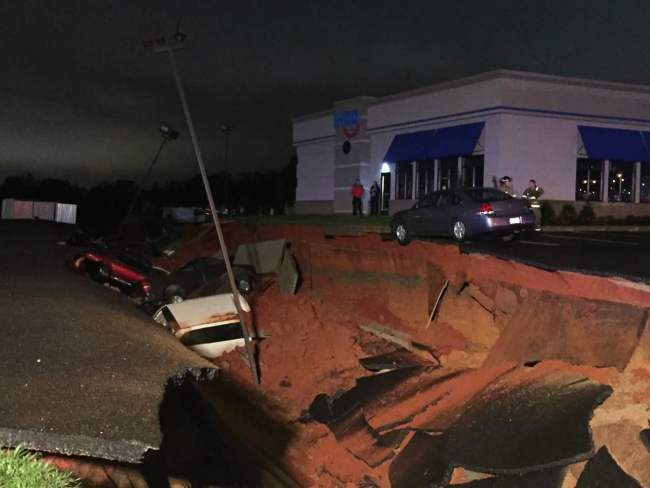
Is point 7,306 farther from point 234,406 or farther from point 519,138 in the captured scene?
point 519,138

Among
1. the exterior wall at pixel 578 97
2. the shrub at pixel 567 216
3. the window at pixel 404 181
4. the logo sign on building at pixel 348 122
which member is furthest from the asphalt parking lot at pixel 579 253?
the logo sign on building at pixel 348 122

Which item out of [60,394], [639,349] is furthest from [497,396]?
[60,394]

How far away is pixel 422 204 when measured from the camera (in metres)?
19.7

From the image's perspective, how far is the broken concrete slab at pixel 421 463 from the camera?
8172mm

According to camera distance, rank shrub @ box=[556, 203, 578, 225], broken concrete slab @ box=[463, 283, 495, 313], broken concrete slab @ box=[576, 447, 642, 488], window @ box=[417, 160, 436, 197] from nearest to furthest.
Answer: broken concrete slab @ box=[576, 447, 642, 488], broken concrete slab @ box=[463, 283, 495, 313], shrub @ box=[556, 203, 578, 225], window @ box=[417, 160, 436, 197]

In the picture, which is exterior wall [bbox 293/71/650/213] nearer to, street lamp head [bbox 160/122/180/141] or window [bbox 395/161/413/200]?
window [bbox 395/161/413/200]

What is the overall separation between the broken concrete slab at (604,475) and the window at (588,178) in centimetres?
2700

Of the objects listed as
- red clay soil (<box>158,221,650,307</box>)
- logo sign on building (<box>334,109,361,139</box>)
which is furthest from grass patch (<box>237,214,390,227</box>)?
logo sign on building (<box>334,109,361,139</box>)

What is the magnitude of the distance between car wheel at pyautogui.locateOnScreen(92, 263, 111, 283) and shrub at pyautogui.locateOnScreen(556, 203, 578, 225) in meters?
16.9

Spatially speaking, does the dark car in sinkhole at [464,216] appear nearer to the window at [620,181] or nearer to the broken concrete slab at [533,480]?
the broken concrete slab at [533,480]

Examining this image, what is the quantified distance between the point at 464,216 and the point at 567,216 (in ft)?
40.2

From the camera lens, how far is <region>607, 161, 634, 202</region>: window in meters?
33.4

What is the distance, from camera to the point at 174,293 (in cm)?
1875

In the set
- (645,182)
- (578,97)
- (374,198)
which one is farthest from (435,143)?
(645,182)
